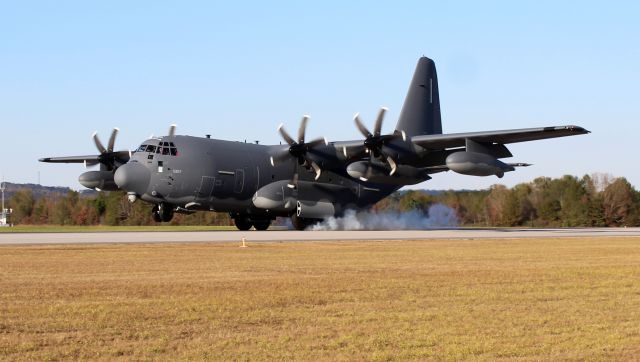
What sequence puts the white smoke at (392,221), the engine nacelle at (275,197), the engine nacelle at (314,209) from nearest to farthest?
the engine nacelle at (275,197)
the engine nacelle at (314,209)
the white smoke at (392,221)

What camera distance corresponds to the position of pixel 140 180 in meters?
44.0

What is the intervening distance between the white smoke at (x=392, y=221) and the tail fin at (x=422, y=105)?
6203 millimetres

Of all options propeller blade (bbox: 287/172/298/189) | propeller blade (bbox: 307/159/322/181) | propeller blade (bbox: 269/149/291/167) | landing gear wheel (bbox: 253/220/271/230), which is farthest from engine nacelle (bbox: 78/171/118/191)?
propeller blade (bbox: 307/159/322/181)

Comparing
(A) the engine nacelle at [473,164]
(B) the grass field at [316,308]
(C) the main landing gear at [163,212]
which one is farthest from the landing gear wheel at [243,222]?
(B) the grass field at [316,308]

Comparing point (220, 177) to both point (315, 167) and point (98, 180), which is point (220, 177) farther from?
point (98, 180)

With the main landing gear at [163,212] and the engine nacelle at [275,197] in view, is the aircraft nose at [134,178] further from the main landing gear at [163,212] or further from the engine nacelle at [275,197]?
Answer: the engine nacelle at [275,197]

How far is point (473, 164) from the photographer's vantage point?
4322 centimetres

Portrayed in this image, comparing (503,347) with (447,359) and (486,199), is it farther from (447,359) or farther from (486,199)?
(486,199)

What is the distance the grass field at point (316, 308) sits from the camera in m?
10.1

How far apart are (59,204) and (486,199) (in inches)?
2318

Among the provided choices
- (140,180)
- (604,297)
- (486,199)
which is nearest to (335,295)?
(604,297)

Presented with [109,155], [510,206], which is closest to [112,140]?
[109,155]

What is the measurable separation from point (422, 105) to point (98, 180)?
22.9 metres

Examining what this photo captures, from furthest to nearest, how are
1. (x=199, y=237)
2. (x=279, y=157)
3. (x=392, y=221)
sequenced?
(x=392, y=221) < (x=279, y=157) < (x=199, y=237)
